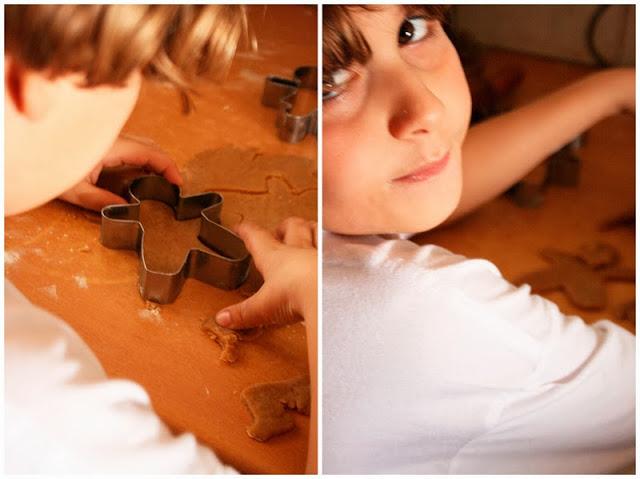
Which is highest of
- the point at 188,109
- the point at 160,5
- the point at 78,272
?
the point at 160,5

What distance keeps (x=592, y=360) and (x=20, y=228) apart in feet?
2.13

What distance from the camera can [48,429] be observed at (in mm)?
761

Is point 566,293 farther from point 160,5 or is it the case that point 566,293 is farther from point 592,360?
point 160,5

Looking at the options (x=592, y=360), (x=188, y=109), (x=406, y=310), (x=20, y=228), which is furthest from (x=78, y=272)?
(x=592, y=360)

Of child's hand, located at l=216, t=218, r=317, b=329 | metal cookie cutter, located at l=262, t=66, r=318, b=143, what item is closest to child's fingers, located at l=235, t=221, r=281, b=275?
child's hand, located at l=216, t=218, r=317, b=329

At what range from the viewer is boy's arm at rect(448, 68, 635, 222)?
3.35 feet

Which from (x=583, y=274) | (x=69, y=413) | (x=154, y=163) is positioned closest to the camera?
(x=69, y=413)

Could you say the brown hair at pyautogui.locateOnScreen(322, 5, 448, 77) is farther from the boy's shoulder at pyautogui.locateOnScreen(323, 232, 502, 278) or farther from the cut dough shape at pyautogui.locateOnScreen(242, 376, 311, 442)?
the cut dough shape at pyautogui.locateOnScreen(242, 376, 311, 442)

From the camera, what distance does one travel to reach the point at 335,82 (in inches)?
34.7

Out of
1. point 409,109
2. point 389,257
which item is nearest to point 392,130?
point 409,109

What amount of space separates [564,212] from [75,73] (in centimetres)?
65

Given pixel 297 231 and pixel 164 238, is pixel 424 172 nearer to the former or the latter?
pixel 297 231

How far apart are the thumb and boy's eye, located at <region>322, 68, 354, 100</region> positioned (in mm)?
225

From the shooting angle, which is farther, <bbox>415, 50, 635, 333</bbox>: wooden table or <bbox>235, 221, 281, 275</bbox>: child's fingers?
<bbox>415, 50, 635, 333</bbox>: wooden table
